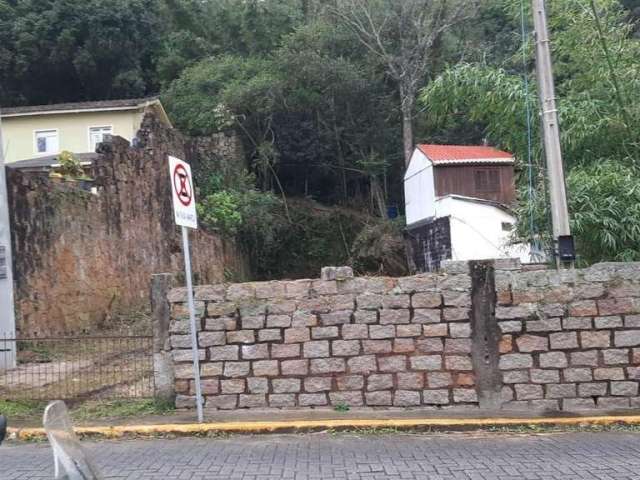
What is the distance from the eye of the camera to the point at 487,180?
99.8 feet

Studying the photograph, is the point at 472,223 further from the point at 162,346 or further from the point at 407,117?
the point at 162,346

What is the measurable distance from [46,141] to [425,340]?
2836cm

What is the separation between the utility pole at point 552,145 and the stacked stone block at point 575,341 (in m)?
0.62

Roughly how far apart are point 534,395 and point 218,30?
3516 centimetres

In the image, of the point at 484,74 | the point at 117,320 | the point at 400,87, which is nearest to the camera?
the point at 484,74

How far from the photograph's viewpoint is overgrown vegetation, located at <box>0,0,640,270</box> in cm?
3161

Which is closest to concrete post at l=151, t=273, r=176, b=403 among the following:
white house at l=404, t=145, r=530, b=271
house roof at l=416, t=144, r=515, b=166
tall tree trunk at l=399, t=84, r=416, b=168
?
white house at l=404, t=145, r=530, b=271

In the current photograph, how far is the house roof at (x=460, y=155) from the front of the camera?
30191 mm

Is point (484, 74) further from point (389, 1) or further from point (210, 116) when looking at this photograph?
point (389, 1)

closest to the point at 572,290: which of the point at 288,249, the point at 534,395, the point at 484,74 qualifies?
the point at 534,395

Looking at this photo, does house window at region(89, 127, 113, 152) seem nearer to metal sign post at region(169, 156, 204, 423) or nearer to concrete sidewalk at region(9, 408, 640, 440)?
metal sign post at region(169, 156, 204, 423)

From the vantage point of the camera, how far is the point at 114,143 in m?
17.5

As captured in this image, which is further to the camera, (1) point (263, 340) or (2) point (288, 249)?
(2) point (288, 249)

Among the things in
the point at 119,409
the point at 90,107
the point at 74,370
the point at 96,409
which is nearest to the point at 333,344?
the point at 119,409
